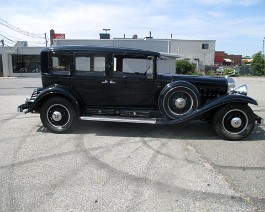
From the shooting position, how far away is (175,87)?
640 centimetres

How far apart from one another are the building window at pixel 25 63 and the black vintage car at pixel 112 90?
86.8ft

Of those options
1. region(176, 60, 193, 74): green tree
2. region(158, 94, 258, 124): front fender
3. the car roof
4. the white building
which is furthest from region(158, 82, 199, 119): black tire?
region(176, 60, 193, 74): green tree

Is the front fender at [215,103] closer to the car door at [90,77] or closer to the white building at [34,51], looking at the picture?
the car door at [90,77]

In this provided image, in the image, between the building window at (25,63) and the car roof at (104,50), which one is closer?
the car roof at (104,50)

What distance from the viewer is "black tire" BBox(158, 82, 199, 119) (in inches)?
253

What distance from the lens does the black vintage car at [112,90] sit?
6.57m

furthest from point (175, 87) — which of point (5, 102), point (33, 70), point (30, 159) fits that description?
point (33, 70)

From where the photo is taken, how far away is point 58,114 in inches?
264

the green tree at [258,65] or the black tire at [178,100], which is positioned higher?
the green tree at [258,65]

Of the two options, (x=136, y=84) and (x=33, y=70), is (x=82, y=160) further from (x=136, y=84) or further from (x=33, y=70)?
(x=33, y=70)

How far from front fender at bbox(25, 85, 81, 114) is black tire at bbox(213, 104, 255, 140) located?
3112 mm

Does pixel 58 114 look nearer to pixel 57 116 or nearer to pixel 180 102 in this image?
pixel 57 116

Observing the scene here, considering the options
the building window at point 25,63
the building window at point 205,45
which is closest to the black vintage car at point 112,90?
the building window at point 25,63

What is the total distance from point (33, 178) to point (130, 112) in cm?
300
